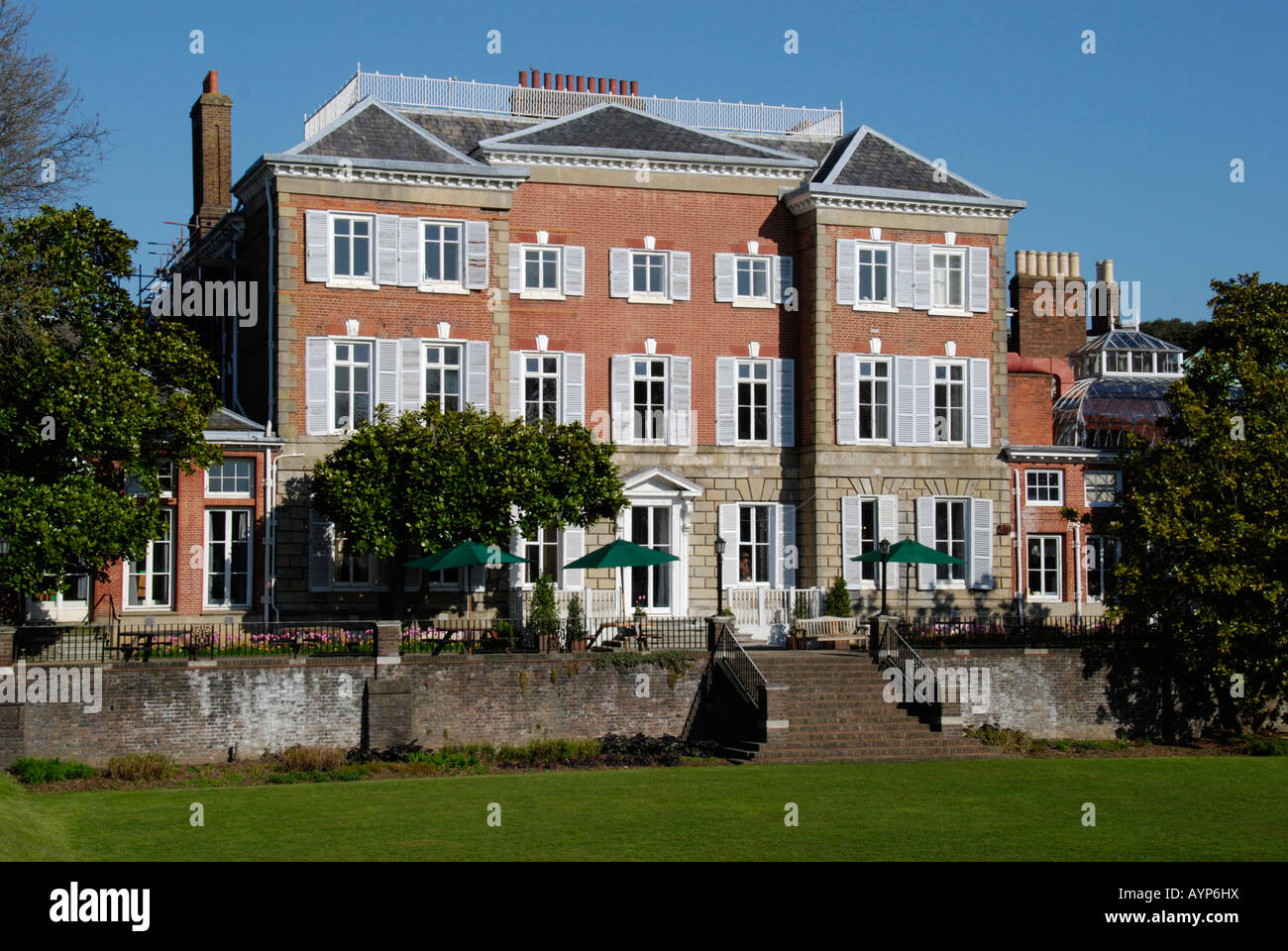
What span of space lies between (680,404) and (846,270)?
523 centimetres

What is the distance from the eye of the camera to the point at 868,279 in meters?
37.7

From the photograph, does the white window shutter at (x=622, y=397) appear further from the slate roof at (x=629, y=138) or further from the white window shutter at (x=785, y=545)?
the slate roof at (x=629, y=138)

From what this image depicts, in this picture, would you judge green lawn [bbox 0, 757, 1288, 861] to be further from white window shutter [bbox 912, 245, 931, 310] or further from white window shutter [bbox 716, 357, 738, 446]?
white window shutter [bbox 912, 245, 931, 310]

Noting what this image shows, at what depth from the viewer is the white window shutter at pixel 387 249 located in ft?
112

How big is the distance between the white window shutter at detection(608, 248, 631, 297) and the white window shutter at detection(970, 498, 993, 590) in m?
10.1

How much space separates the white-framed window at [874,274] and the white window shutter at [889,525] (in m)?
4.83

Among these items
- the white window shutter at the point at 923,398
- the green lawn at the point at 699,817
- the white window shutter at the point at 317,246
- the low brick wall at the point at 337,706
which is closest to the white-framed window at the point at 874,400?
the white window shutter at the point at 923,398

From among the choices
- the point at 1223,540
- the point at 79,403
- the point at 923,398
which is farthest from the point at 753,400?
the point at 79,403

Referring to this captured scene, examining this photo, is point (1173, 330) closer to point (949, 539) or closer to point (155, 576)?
point (949, 539)

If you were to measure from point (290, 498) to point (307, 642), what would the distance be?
5.01m

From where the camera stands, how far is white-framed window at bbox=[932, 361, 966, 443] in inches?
1503

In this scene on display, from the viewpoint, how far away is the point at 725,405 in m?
37.2

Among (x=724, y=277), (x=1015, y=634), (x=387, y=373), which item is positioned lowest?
(x=1015, y=634)
